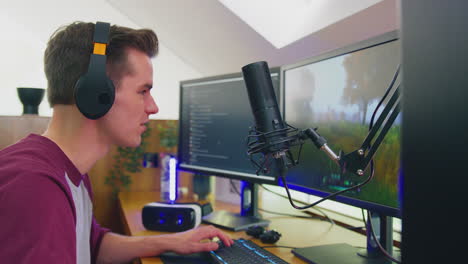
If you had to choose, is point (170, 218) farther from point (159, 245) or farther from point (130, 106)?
point (130, 106)

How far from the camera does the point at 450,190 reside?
248 millimetres

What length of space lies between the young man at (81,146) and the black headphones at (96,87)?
68 millimetres

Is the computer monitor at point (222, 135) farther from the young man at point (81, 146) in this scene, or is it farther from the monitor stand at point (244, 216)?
the young man at point (81, 146)

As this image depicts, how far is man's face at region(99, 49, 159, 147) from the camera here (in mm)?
974

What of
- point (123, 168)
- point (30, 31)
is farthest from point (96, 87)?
point (30, 31)

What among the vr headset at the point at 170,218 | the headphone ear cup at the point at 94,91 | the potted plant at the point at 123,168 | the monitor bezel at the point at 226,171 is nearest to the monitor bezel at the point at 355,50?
the monitor bezel at the point at 226,171

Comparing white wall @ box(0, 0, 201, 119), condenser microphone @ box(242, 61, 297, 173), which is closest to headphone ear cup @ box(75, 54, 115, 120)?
condenser microphone @ box(242, 61, 297, 173)

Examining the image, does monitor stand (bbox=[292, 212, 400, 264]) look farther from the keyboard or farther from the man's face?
the man's face

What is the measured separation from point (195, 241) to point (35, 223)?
46 centimetres

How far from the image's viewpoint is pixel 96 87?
0.86m

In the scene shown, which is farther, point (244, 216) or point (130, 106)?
point (244, 216)

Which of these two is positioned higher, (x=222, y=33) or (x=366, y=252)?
(x=222, y=33)

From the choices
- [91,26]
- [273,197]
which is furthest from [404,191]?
[273,197]

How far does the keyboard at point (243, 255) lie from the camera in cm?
87
